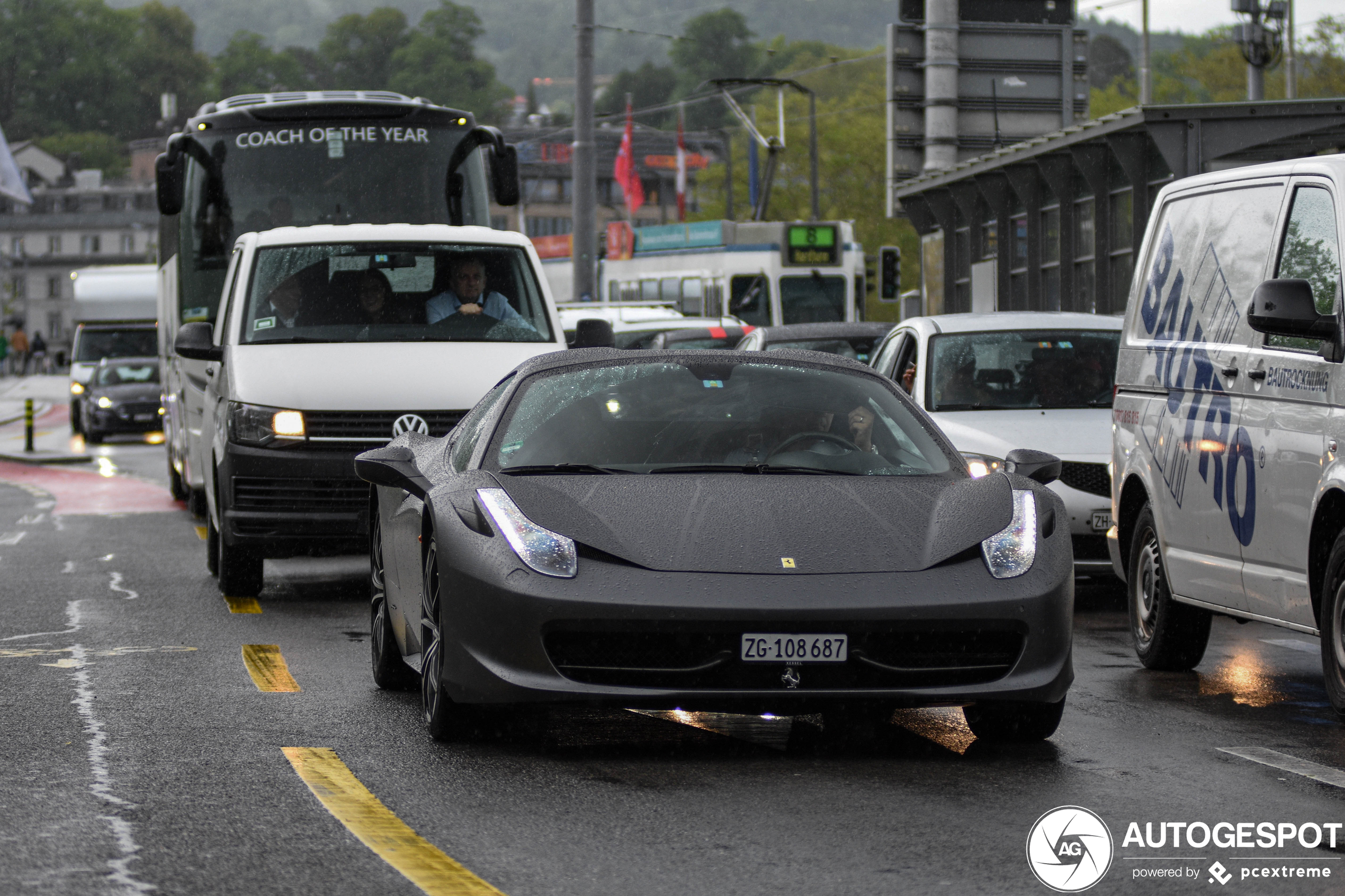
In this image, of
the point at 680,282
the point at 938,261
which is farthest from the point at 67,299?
the point at 938,261

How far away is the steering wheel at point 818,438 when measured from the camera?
24.6 feet

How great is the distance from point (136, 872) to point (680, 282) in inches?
1521

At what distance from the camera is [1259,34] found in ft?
114

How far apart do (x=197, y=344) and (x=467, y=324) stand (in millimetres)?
1609

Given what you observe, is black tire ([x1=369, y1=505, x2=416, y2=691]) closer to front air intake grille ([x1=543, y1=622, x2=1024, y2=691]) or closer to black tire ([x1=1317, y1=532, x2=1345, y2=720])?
front air intake grille ([x1=543, y1=622, x2=1024, y2=691])

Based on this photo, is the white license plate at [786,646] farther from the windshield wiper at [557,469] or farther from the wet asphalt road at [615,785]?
the windshield wiper at [557,469]

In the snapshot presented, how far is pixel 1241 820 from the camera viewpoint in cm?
587

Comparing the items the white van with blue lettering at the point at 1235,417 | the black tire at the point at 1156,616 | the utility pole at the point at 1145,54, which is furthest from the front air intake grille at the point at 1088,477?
the utility pole at the point at 1145,54

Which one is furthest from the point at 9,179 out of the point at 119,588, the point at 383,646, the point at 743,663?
the point at 743,663

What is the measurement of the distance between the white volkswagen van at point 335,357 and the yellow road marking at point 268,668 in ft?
5.11

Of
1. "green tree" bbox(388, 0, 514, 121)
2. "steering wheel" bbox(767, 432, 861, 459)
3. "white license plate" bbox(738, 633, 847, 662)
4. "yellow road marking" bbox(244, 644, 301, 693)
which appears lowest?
"yellow road marking" bbox(244, 644, 301, 693)

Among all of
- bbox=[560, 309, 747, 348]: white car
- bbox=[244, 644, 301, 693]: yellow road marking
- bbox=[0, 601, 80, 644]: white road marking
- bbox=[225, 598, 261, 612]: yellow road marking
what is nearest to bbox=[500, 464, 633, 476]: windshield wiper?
bbox=[244, 644, 301, 693]: yellow road marking

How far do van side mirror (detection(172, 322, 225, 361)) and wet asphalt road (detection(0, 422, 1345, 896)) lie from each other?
9.85 feet

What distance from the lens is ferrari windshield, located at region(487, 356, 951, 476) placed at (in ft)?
24.2
